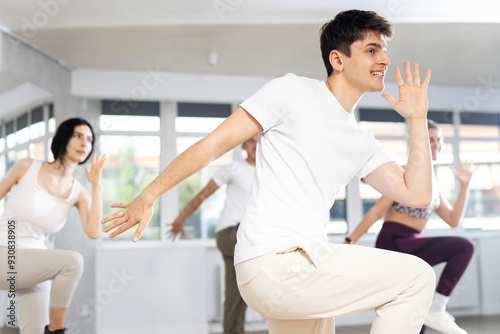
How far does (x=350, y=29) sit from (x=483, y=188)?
5.89m

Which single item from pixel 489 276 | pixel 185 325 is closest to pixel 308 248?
pixel 185 325

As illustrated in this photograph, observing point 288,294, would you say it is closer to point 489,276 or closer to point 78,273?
point 78,273

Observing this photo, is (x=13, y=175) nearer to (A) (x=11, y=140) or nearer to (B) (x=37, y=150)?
(A) (x=11, y=140)

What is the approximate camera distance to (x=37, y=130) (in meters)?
4.16

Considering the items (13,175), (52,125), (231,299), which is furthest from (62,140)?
(231,299)

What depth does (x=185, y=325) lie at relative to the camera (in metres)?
5.21

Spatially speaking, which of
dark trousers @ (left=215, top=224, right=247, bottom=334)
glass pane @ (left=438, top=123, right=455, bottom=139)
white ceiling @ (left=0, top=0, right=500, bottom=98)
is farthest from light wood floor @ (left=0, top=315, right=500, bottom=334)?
white ceiling @ (left=0, top=0, right=500, bottom=98)

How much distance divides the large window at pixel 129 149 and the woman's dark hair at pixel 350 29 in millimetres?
4356

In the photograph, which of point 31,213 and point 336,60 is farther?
point 31,213

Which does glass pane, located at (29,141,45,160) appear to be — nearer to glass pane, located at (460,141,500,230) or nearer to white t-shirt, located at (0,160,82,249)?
white t-shirt, located at (0,160,82,249)

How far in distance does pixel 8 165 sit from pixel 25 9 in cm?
113

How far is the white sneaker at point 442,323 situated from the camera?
2.61 m

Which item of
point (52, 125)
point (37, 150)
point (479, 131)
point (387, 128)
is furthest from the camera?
point (479, 131)

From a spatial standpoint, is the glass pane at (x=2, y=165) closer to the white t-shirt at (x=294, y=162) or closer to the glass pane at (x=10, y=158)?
the glass pane at (x=10, y=158)
